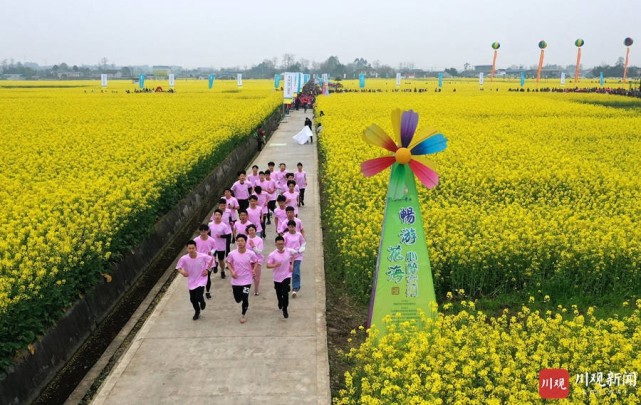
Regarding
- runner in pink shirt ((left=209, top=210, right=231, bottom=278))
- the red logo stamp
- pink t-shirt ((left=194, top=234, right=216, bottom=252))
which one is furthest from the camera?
runner in pink shirt ((left=209, top=210, right=231, bottom=278))

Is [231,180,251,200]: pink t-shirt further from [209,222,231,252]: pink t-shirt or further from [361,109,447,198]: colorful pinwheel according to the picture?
[361,109,447,198]: colorful pinwheel

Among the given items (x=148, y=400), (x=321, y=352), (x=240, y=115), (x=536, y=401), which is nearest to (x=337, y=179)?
(x=321, y=352)

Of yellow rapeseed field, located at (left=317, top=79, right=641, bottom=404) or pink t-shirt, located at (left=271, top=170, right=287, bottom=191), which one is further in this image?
pink t-shirt, located at (left=271, top=170, right=287, bottom=191)

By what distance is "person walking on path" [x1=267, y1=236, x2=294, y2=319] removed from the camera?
9.43m

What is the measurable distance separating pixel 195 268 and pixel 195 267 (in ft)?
0.06

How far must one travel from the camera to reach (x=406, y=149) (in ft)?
26.5

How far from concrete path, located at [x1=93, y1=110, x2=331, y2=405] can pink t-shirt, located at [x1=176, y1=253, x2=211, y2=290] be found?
0.70 m

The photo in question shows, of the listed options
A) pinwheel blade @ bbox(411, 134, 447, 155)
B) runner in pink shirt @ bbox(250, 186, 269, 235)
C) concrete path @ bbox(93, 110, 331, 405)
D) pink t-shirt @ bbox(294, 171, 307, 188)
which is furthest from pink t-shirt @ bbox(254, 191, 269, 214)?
pinwheel blade @ bbox(411, 134, 447, 155)

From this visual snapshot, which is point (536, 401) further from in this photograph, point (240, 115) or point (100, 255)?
point (240, 115)

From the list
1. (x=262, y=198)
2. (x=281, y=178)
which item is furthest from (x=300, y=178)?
(x=262, y=198)

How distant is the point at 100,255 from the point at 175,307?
1.54 meters

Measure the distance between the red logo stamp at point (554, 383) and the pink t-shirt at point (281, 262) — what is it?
4.41 metres

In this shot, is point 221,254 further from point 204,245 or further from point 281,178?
point 281,178

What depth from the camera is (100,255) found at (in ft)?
33.4
